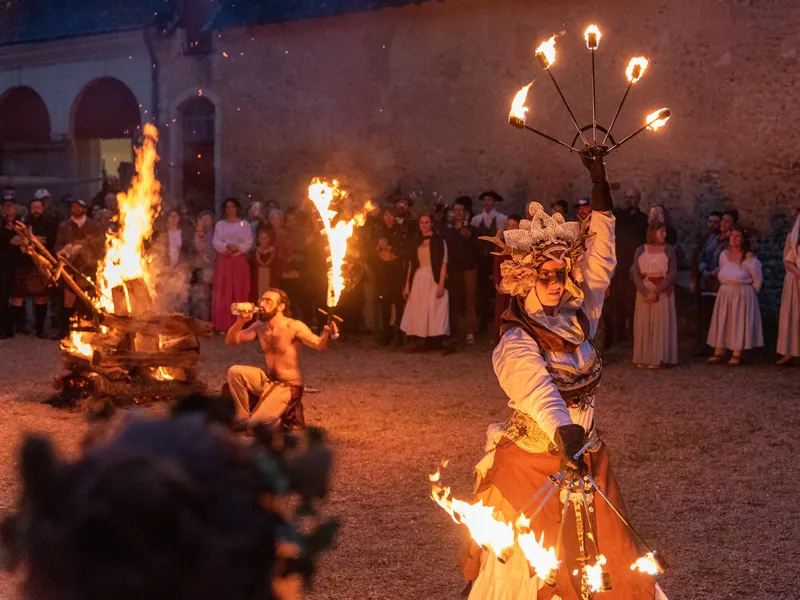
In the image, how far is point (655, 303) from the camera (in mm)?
12484

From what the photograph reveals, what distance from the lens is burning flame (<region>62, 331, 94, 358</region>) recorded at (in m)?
10.0

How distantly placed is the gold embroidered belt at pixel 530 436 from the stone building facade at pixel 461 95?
35.4 ft

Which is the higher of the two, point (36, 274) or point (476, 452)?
point (36, 274)

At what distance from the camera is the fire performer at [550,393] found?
12.9 feet

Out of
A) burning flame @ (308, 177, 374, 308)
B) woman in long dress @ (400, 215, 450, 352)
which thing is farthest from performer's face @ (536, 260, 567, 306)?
woman in long dress @ (400, 215, 450, 352)

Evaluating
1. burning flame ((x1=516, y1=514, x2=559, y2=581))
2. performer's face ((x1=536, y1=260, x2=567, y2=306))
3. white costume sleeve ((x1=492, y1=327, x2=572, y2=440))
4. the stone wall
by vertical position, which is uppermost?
the stone wall

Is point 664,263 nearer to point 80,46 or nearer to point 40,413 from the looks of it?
point 40,413

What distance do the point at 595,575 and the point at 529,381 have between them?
2.50ft

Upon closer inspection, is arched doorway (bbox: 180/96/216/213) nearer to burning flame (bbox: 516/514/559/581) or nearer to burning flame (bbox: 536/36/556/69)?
burning flame (bbox: 536/36/556/69)

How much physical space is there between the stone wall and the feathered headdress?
10.6 m

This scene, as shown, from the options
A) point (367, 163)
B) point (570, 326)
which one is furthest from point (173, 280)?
point (570, 326)

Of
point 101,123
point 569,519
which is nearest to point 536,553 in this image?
point 569,519

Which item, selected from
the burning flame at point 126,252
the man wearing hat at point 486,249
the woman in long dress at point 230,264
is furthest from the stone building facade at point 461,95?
the burning flame at point 126,252

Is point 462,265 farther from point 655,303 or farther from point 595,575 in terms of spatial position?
point 595,575
